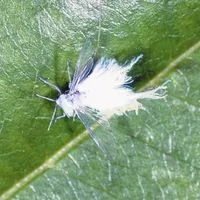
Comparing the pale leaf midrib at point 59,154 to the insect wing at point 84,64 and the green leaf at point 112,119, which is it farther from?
the insect wing at point 84,64

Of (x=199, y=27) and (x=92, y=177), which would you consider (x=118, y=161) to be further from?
(x=199, y=27)

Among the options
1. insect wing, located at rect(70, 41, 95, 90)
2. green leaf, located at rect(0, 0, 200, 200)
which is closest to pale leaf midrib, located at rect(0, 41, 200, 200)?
green leaf, located at rect(0, 0, 200, 200)

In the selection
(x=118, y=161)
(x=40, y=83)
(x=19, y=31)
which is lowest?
(x=118, y=161)

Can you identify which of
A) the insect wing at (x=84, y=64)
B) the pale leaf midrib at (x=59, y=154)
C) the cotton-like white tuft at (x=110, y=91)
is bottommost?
the pale leaf midrib at (x=59, y=154)

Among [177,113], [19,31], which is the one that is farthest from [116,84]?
[19,31]

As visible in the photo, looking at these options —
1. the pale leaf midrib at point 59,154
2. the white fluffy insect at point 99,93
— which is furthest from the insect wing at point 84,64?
the pale leaf midrib at point 59,154

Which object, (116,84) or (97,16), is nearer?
(97,16)

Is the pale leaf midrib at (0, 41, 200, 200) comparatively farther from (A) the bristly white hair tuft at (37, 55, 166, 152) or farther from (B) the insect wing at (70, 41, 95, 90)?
(B) the insect wing at (70, 41, 95, 90)
